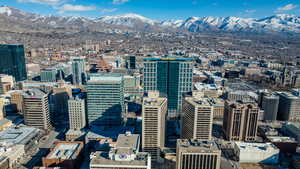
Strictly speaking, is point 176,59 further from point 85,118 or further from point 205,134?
→ point 85,118

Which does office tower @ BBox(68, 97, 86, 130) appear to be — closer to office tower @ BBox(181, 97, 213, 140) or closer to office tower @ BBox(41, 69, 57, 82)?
office tower @ BBox(181, 97, 213, 140)

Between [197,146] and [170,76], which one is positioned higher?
[170,76]

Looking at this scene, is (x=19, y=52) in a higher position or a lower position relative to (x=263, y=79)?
higher

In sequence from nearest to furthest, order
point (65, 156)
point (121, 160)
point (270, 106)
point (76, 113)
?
point (121, 160) → point (65, 156) → point (76, 113) → point (270, 106)

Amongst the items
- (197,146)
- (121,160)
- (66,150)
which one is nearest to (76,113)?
(66,150)

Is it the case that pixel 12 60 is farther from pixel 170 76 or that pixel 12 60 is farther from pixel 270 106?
pixel 270 106

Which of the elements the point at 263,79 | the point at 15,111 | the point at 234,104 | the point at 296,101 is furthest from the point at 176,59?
the point at 263,79
